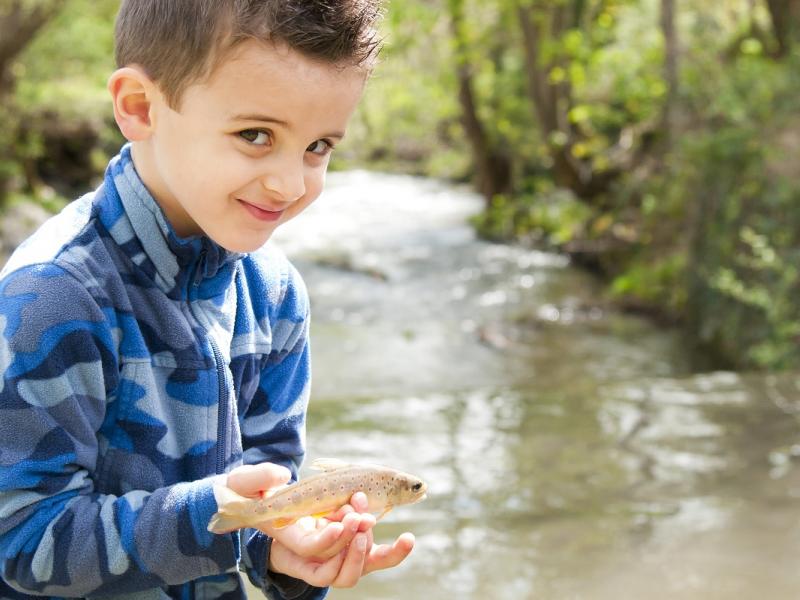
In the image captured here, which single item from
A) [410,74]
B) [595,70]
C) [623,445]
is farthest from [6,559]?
[410,74]

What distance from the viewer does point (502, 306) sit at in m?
10.5

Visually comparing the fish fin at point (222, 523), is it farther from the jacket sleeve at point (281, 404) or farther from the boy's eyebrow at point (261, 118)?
the boy's eyebrow at point (261, 118)

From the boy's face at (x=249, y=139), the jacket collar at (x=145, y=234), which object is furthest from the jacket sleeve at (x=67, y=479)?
the boy's face at (x=249, y=139)

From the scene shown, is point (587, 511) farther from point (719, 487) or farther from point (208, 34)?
point (208, 34)

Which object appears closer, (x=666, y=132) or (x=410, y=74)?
(x=666, y=132)

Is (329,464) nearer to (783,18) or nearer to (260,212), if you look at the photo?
(260,212)

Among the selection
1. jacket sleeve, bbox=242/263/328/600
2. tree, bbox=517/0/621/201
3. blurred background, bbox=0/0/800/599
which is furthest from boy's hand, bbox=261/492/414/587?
tree, bbox=517/0/621/201

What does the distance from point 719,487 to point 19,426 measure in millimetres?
3502

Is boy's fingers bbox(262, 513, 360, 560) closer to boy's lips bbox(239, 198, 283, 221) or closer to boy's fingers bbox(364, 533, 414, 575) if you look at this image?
boy's fingers bbox(364, 533, 414, 575)

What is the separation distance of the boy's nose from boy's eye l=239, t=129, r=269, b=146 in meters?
0.05

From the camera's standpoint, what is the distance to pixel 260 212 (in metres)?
1.60

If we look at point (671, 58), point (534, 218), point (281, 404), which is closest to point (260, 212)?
point (281, 404)

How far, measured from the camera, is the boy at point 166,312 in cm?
145

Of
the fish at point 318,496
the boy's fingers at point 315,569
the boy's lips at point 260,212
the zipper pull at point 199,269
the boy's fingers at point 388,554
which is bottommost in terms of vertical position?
the boy's fingers at point 315,569
